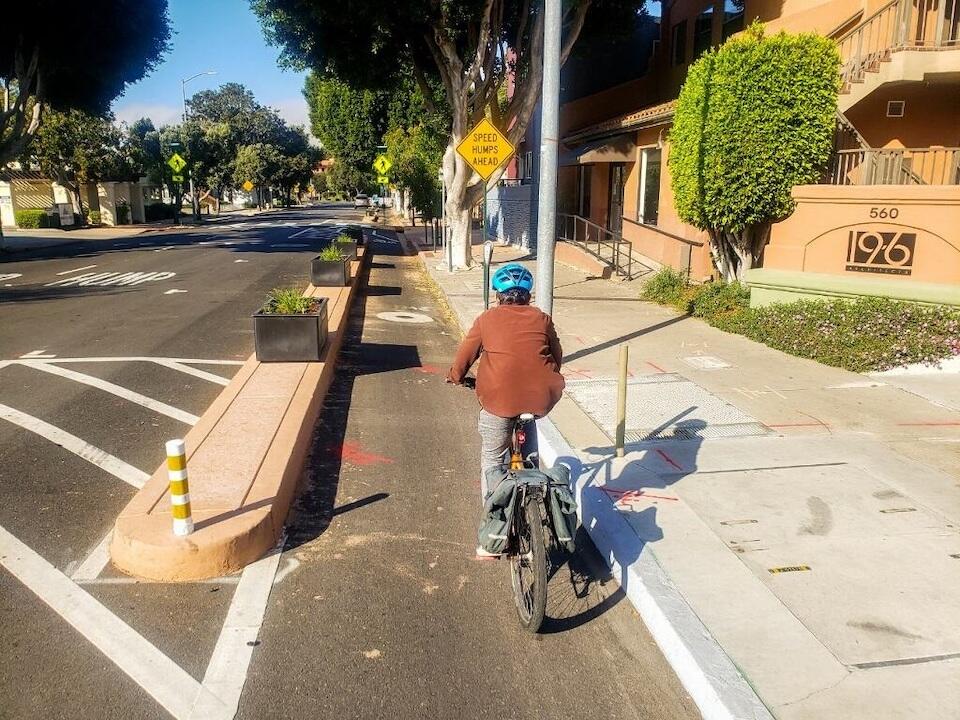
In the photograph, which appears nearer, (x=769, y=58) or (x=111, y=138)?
(x=769, y=58)

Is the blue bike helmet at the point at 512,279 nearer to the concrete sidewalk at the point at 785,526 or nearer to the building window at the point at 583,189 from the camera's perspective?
the concrete sidewalk at the point at 785,526

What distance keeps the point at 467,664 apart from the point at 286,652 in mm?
946

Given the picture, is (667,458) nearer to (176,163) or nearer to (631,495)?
(631,495)

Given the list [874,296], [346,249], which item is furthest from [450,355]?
[346,249]

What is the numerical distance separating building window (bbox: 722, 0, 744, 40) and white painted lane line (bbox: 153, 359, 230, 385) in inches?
597

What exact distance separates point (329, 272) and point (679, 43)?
1250 cm

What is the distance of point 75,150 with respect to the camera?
140ft

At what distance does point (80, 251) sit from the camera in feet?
96.7

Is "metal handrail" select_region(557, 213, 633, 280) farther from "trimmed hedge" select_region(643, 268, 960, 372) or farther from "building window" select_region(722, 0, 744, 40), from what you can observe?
"trimmed hedge" select_region(643, 268, 960, 372)

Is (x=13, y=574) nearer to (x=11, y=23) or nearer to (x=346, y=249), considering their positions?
(x=346, y=249)

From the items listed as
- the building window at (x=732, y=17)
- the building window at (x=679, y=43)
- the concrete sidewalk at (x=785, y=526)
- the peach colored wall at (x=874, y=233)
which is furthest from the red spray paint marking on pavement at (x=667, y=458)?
the building window at (x=679, y=43)

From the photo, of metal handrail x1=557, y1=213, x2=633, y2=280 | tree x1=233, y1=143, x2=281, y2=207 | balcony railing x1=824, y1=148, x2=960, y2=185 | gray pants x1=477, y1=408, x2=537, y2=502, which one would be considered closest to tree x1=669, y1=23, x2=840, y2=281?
balcony railing x1=824, y1=148, x2=960, y2=185

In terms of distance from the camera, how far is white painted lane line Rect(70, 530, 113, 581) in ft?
15.2

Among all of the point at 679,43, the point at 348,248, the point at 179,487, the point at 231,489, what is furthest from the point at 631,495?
the point at 679,43
